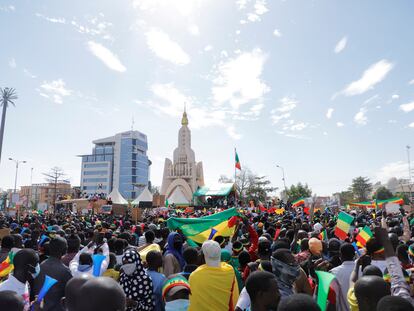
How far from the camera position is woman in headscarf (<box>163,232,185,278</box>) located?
213 inches

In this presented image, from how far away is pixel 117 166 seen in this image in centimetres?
12012

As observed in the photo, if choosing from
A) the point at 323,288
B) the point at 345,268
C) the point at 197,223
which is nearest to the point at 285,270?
the point at 323,288

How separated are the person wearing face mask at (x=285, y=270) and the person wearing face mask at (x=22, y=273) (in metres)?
2.75

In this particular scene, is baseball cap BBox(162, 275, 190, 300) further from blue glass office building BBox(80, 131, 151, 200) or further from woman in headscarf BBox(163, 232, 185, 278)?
blue glass office building BBox(80, 131, 151, 200)

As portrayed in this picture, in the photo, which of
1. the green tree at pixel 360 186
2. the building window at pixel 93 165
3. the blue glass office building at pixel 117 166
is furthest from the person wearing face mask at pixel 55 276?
the building window at pixel 93 165

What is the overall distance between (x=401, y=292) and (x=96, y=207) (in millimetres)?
24462

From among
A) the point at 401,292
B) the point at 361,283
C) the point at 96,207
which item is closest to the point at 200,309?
the point at 361,283

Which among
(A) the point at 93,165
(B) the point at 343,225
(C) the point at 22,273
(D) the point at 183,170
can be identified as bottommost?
(C) the point at 22,273

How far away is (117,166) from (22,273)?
12024cm

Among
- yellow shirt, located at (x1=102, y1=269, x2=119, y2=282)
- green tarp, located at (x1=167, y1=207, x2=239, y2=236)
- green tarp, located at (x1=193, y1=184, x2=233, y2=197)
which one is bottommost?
yellow shirt, located at (x1=102, y1=269, x2=119, y2=282)

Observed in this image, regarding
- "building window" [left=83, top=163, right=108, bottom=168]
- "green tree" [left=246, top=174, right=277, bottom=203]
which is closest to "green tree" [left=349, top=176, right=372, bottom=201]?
"green tree" [left=246, top=174, right=277, bottom=203]

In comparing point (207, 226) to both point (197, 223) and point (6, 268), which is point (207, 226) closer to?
point (197, 223)

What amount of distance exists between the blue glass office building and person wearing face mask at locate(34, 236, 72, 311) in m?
115

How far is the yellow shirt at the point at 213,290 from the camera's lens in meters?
3.56
